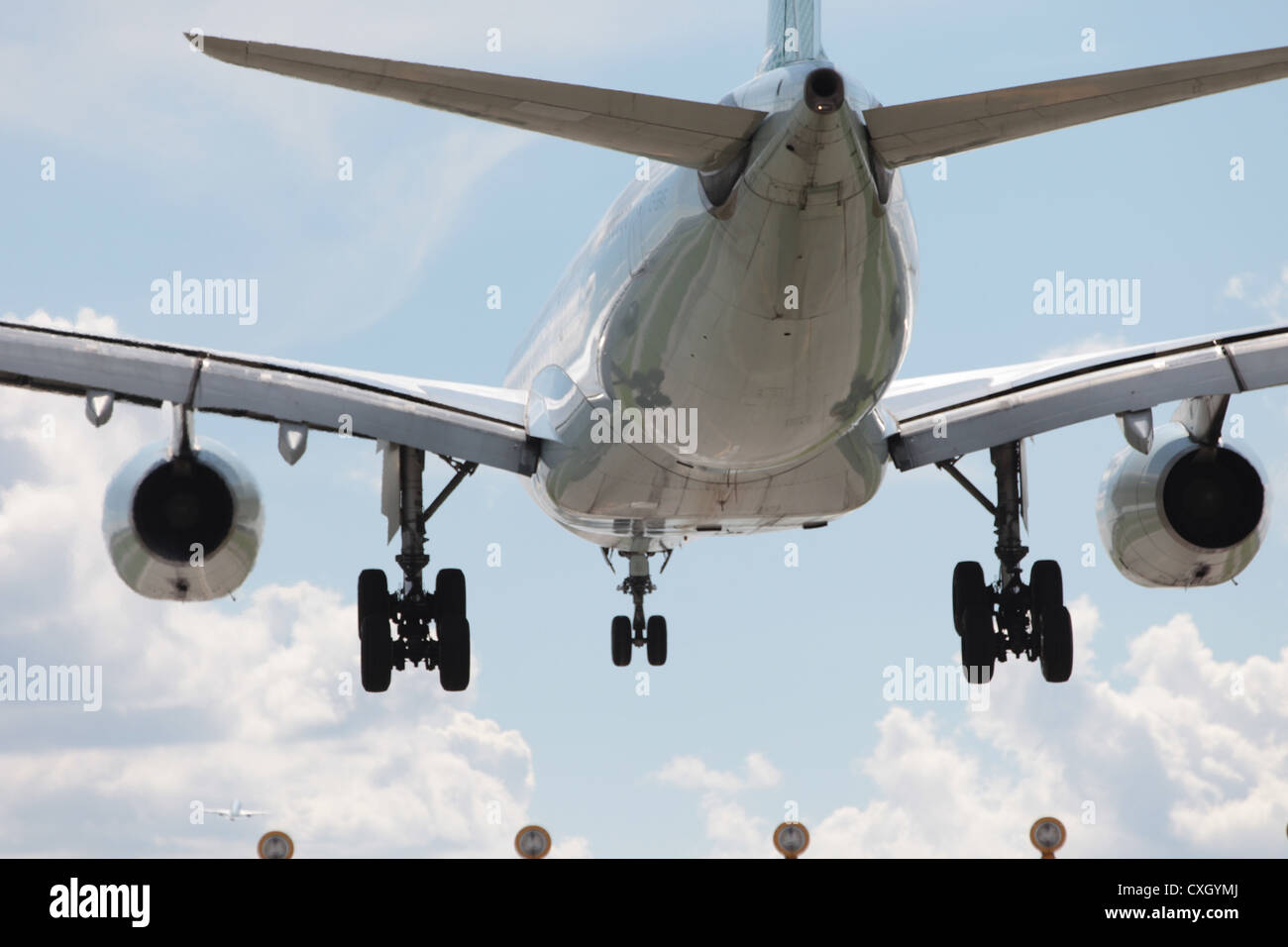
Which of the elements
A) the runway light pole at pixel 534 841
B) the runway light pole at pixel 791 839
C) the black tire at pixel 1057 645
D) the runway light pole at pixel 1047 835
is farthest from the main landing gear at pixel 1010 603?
the runway light pole at pixel 534 841

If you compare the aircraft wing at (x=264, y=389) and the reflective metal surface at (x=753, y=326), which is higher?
the aircraft wing at (x=264, y=389)

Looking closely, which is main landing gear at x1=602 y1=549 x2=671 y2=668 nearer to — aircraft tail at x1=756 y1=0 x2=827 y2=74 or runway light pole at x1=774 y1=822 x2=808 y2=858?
aircraft tail at x1=756 y1=0 x2=827 y2=74

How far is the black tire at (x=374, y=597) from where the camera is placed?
18.0 meters

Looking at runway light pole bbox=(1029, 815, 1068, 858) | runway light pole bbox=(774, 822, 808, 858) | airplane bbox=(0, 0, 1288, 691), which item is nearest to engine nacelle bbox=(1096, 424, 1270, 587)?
airplane bbox=(0, 0, 1288, 691)

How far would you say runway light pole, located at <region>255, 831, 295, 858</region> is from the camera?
12469mm

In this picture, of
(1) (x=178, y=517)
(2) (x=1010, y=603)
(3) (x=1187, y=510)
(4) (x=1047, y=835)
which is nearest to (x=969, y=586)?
(2) (x=1010, y=603)

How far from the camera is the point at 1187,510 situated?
17.6m

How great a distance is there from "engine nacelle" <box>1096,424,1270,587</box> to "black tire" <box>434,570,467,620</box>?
6.98m

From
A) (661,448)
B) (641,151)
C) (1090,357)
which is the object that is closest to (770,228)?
(641,151)

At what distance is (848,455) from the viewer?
1619 cm

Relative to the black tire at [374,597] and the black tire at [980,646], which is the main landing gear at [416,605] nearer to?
the black tire at [374,597]

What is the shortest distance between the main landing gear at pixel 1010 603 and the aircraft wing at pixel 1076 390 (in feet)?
2.50

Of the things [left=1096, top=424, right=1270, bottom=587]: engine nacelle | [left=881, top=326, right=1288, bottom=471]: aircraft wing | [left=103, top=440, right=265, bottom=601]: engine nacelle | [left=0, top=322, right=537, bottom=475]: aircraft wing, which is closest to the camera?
[left=0, top=322, right=537, bottom=475]: aircraft wing
